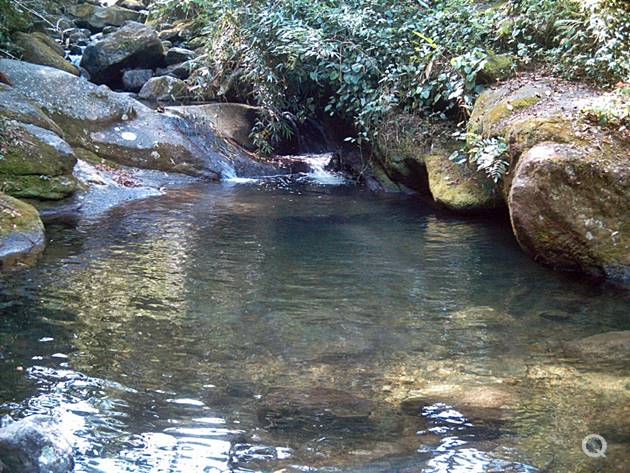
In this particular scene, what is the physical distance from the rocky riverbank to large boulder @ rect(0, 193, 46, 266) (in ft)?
6.56

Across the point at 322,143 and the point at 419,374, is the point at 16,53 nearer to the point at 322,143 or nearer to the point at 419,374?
the point at 322,143

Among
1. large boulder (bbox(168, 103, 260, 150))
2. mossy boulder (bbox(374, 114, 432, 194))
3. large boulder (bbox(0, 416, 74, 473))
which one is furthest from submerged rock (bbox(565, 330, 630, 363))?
large boulder (bbox(168, 103, 260, 150))

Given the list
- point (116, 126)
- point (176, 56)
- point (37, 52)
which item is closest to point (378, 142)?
point (116, 126)

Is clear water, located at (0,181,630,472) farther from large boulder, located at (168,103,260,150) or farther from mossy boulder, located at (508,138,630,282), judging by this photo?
large boulder, located at (168,103,260,150)

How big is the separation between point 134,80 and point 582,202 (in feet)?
53.7

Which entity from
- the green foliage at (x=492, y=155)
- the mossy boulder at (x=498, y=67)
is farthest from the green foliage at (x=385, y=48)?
the green foliage at (x=492, y=155)

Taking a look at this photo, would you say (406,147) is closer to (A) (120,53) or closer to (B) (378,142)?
(B) (378,142)

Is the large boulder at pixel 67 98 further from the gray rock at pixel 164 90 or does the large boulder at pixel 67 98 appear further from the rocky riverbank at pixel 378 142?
the gray rock at pixel 164 90

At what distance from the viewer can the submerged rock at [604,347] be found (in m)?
5.09

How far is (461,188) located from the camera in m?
10.9

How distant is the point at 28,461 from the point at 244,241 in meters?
5.72

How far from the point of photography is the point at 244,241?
8.84 m

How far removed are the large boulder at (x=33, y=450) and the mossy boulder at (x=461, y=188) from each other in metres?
8.32

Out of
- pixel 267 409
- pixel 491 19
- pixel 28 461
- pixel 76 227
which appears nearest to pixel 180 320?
pixel 267 409
